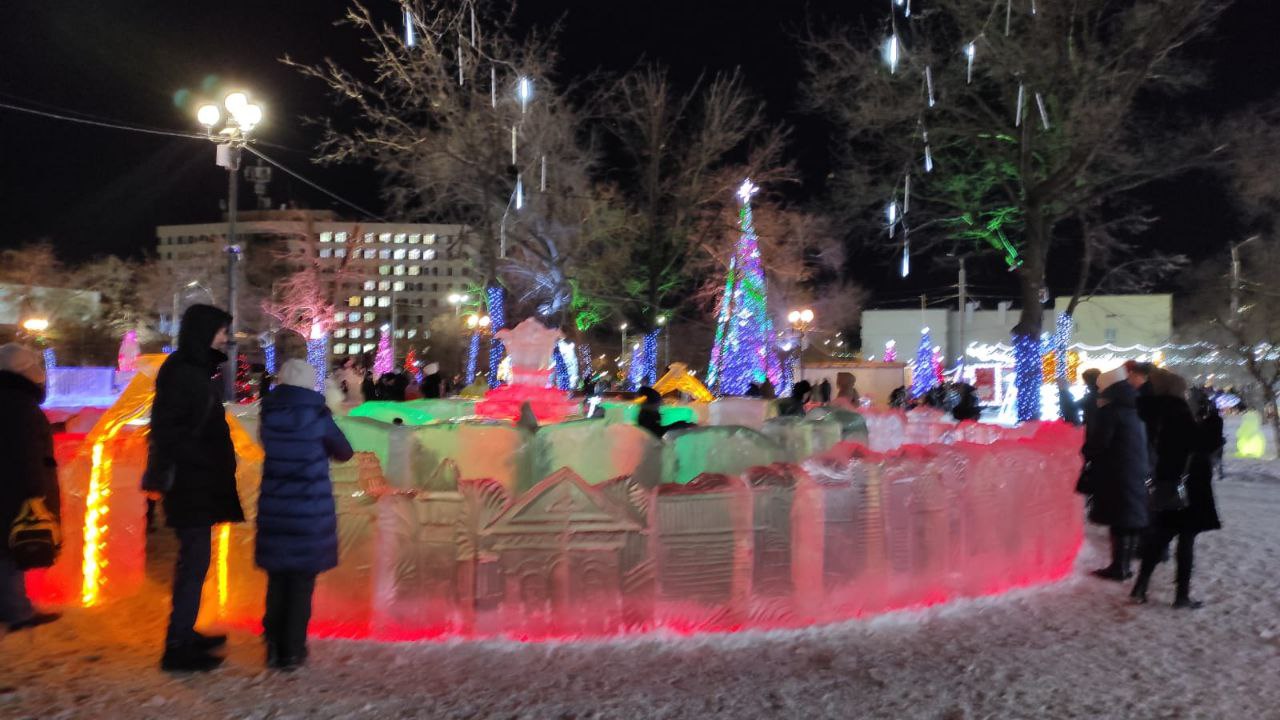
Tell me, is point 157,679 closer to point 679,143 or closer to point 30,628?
point 30,628

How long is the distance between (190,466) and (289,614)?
853 mm

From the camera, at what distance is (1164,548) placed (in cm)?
625

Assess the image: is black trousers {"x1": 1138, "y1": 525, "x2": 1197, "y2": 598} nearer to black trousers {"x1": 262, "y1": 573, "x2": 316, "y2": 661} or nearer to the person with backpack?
black trousers {"x1": 262, "y1": 573, "x2": 316, "y2": 661}

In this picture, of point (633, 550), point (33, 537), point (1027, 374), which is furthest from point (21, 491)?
point (1027, 374)

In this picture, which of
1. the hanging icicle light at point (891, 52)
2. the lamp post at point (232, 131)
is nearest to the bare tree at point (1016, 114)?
the hanging icicle light at point (891, 52)

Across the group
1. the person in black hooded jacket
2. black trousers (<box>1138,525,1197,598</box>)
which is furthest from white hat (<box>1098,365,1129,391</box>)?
the person in black hooded jacket

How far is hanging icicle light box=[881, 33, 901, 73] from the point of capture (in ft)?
55.3

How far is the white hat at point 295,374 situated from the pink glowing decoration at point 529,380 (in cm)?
654

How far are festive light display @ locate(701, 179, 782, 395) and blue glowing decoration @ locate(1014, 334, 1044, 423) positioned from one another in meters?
7.03

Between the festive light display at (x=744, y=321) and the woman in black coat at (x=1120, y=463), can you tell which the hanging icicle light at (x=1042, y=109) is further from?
the woman in black coat at (x=1120, y=463)

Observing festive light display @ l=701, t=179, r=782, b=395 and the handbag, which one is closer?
the handbag

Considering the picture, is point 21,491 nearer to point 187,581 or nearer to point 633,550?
point 187,581

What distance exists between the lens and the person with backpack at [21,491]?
4969mm

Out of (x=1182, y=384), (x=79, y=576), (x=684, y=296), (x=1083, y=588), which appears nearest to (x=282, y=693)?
(x=79, y=576)
